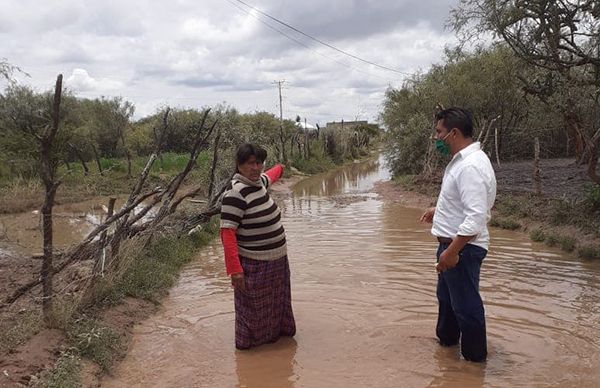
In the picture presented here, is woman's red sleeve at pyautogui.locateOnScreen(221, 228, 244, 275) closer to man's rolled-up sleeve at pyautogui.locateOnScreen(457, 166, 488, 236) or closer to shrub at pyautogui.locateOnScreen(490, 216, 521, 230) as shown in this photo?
man's rolled-up sleeve at pyautogui.locateOnScreen(457, 166, 488, 236)

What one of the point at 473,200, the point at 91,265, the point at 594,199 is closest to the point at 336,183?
the point at 594,199

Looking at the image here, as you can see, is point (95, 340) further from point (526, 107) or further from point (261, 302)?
point (526, 107)

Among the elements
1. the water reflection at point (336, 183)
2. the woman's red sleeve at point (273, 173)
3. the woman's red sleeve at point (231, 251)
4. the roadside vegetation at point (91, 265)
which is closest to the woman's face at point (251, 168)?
the woman's red sleeve at point (231, 251)

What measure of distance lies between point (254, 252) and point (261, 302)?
436mm

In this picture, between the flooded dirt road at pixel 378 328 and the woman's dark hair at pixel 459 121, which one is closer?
the woman's dark hair at pixel 459 121

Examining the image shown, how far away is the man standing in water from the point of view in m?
3.51

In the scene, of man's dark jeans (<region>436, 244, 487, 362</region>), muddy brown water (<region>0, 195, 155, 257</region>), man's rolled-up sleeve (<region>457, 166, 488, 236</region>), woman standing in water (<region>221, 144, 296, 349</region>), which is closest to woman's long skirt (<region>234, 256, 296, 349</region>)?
woman standing in water (<region>221, 144, 296, 349</region>)

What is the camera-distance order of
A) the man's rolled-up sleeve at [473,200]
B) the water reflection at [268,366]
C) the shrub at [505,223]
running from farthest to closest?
the shrub at [505,223] < the water reflection at [268,366] < the man's rolled-up sleeve at [473,200]

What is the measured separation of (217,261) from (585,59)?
773 centimetres

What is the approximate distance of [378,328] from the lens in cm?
511

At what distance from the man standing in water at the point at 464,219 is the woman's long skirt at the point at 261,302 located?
132cm

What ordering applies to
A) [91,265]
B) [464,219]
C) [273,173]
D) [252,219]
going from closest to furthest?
[464,219]
[252,219]
[273,173]
[91,265]

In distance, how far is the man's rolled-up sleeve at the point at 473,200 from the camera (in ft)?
11.3

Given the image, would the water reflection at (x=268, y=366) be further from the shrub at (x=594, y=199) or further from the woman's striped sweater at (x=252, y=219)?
the shrub at (x=594, y=199)
